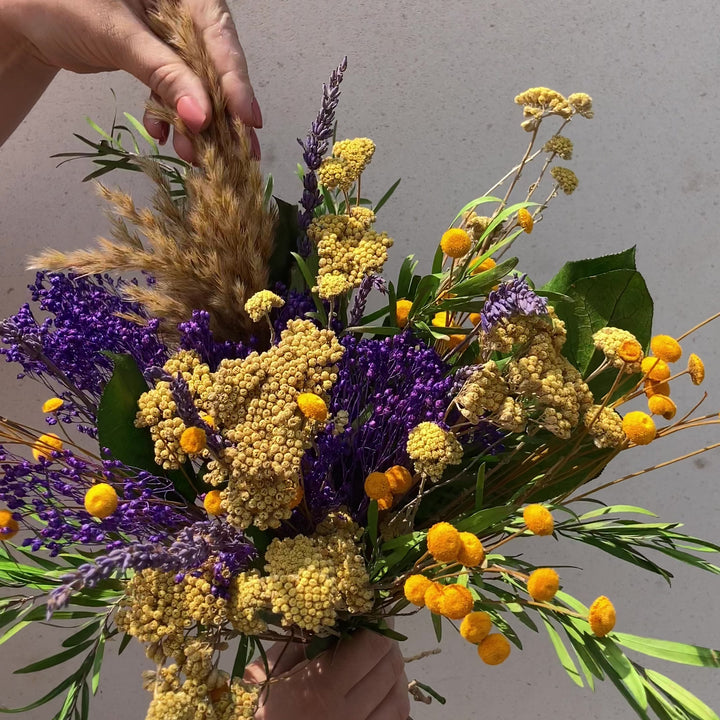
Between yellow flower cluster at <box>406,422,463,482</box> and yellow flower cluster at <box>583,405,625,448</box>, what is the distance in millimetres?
85

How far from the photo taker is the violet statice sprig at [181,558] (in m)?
0.30

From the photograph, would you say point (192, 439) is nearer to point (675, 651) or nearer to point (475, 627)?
point (475, 627)

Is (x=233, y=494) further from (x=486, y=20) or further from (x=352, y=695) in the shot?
(x=486, y=20)

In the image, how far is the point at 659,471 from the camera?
0.90m

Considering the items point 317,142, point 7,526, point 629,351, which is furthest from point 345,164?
point 7,526

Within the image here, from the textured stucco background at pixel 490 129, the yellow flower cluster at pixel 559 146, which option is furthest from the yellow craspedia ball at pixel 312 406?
the textured stucco background at pixel 490 129

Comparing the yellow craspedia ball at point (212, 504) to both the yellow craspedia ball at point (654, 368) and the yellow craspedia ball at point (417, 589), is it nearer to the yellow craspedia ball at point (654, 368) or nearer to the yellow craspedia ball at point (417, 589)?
the yellow craspedia ball at point (417, 589)

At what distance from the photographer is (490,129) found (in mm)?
880

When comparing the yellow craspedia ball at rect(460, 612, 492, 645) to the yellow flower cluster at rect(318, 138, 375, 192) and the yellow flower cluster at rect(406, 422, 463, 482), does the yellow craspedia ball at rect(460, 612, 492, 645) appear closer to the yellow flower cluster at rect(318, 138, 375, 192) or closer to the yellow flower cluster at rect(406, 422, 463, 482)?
the yellow flower cluster at rect(406, 422, 463, 482)

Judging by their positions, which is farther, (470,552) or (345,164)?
(345,164)

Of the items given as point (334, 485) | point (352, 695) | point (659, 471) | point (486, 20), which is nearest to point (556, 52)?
point (486, 20)

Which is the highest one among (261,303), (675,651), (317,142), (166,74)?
(166,74)

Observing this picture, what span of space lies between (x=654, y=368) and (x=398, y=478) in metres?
0.17

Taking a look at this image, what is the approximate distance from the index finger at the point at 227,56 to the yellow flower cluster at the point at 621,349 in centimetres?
31
